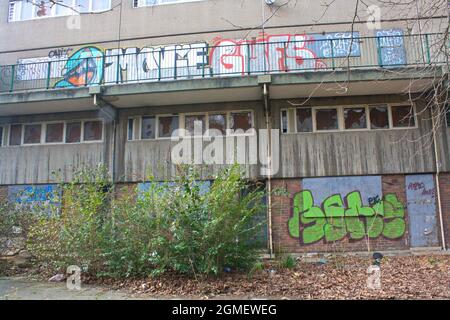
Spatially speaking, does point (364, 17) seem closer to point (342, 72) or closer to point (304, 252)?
point (342, 72)

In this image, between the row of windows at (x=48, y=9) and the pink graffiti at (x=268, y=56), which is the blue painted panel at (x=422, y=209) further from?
the row of windows at (x=48, y=9)

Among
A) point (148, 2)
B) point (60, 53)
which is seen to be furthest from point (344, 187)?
point (60, 53)

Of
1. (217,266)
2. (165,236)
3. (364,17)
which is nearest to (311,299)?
(217,266)

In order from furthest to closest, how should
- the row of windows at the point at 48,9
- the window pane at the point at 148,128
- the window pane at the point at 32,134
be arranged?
the row of windows at the point at 48,9 → the window pane at the point at 32,134 → the window pane at the point at 148,128

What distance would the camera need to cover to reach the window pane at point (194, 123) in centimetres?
1296

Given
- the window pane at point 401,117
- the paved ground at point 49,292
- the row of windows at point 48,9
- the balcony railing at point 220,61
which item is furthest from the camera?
the row of windows at point 48,9

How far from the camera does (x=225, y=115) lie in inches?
510

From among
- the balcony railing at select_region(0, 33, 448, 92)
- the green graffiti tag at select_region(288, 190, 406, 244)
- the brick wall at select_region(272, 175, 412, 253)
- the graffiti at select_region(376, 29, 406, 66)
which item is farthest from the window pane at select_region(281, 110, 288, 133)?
the graffiti at select_region(376, 29, 406, 66)

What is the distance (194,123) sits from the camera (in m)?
13.1

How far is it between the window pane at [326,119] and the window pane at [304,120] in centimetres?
26

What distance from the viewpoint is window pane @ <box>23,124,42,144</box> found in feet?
45.6

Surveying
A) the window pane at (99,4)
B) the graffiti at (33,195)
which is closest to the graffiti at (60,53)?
the window pane at (99,4)

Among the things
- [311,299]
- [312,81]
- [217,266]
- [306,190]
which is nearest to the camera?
[311,299]

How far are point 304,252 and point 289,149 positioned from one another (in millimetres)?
3279
